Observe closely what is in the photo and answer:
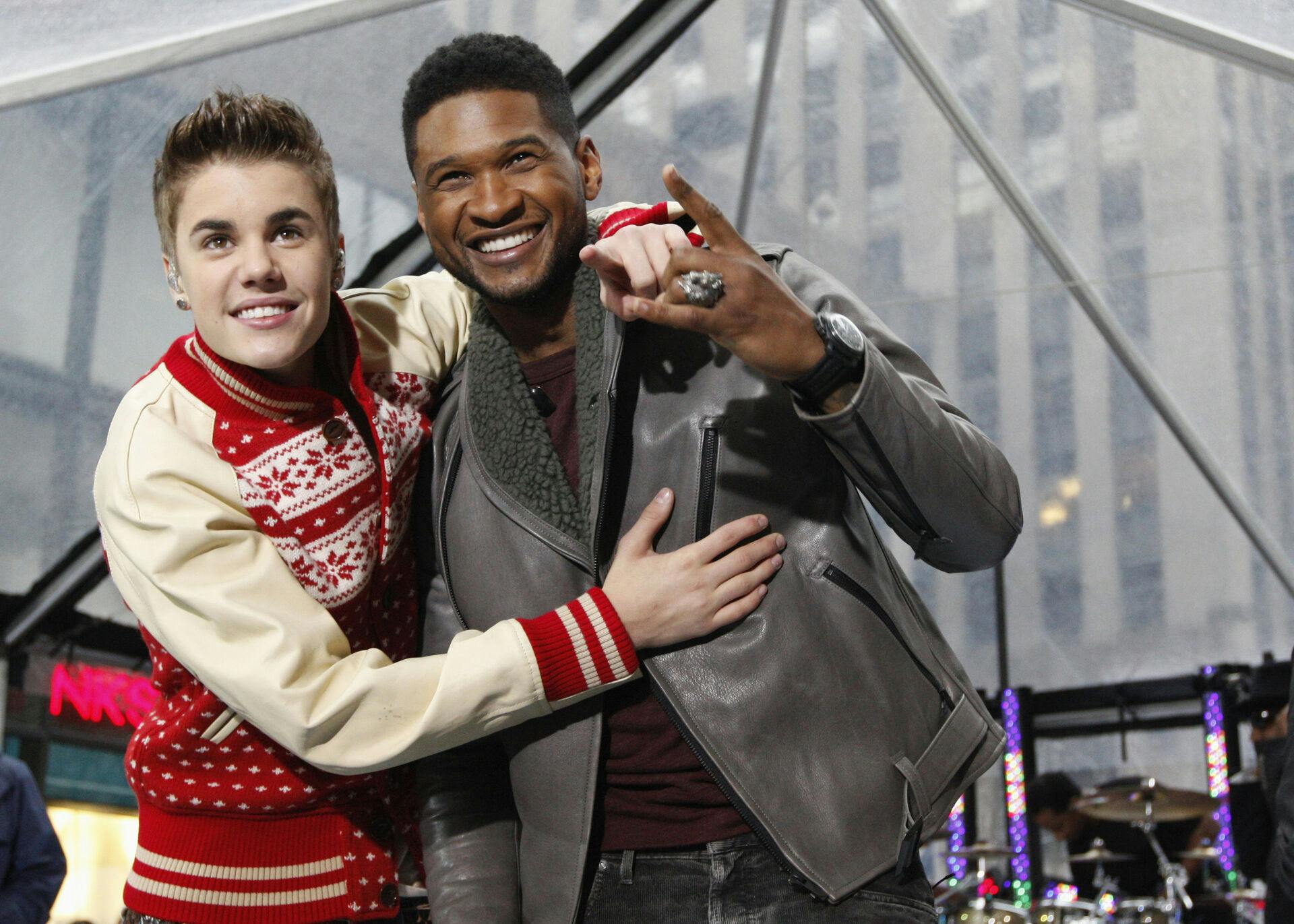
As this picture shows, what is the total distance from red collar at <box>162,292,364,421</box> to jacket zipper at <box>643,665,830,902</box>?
628 mm

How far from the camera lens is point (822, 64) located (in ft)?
19.4

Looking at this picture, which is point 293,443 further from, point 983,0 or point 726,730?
point 983,0

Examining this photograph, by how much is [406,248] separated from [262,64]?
127 centimetres

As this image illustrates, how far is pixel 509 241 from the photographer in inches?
81.0

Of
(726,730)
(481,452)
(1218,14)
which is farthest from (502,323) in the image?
(1218,14)

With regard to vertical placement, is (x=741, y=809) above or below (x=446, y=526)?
below

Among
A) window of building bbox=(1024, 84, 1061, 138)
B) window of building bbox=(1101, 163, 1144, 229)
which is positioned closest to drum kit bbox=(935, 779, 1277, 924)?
window of building bbox=(1101, 163, 1144, 229)

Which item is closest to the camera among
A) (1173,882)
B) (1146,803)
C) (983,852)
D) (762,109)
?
(762,109)

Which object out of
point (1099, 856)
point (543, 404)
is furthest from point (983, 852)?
Answer: point (543, 404)

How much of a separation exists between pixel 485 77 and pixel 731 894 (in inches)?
48.4

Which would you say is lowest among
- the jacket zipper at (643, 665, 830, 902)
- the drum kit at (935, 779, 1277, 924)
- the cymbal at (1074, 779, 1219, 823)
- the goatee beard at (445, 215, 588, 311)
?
the drum kit at (935, 779, 1277, 924)

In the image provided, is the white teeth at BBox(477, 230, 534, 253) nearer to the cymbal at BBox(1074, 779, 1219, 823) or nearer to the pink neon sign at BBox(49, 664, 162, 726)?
the pink neon sign at BBox(49, 664, 162, 726)

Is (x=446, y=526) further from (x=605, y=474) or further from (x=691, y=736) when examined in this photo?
(x=691, y=736)

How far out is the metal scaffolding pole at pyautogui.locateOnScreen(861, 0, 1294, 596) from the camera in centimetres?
564
